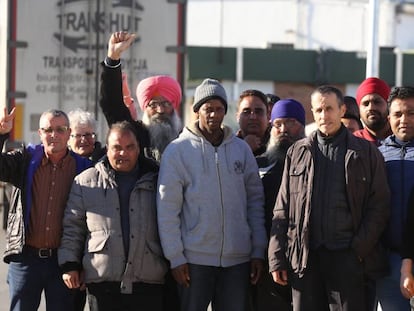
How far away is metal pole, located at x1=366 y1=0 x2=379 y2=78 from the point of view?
919 centimetres

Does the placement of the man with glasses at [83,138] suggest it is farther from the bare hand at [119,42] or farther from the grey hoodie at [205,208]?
the grey hoodie at [205,208]

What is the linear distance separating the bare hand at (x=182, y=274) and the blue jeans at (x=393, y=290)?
3.83ft

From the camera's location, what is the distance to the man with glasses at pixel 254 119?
23.2 feet

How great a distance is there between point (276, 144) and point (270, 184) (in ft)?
1.01

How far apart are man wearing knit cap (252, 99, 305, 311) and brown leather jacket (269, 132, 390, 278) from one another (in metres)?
0.40

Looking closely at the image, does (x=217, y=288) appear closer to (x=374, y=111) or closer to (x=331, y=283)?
(x=331, y=283)

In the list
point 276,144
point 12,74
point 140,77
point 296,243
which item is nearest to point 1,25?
point 12,74

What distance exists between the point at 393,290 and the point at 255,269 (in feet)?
2.89

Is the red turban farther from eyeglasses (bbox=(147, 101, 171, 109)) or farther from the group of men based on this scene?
eyeglasses (bbox=(147, 101, 171, 109))

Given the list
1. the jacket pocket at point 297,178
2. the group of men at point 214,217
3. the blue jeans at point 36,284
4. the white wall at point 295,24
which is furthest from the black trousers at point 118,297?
the white wall at point 295,24

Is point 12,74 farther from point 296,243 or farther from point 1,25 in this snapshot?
point 296,243

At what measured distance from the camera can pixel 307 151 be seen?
5.89 meters

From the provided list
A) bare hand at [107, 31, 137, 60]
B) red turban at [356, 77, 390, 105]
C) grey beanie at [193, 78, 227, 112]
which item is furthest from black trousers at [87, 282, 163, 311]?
red turban at [356, 77, 390, 105]

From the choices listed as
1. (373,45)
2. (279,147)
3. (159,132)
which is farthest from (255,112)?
(373,45)
